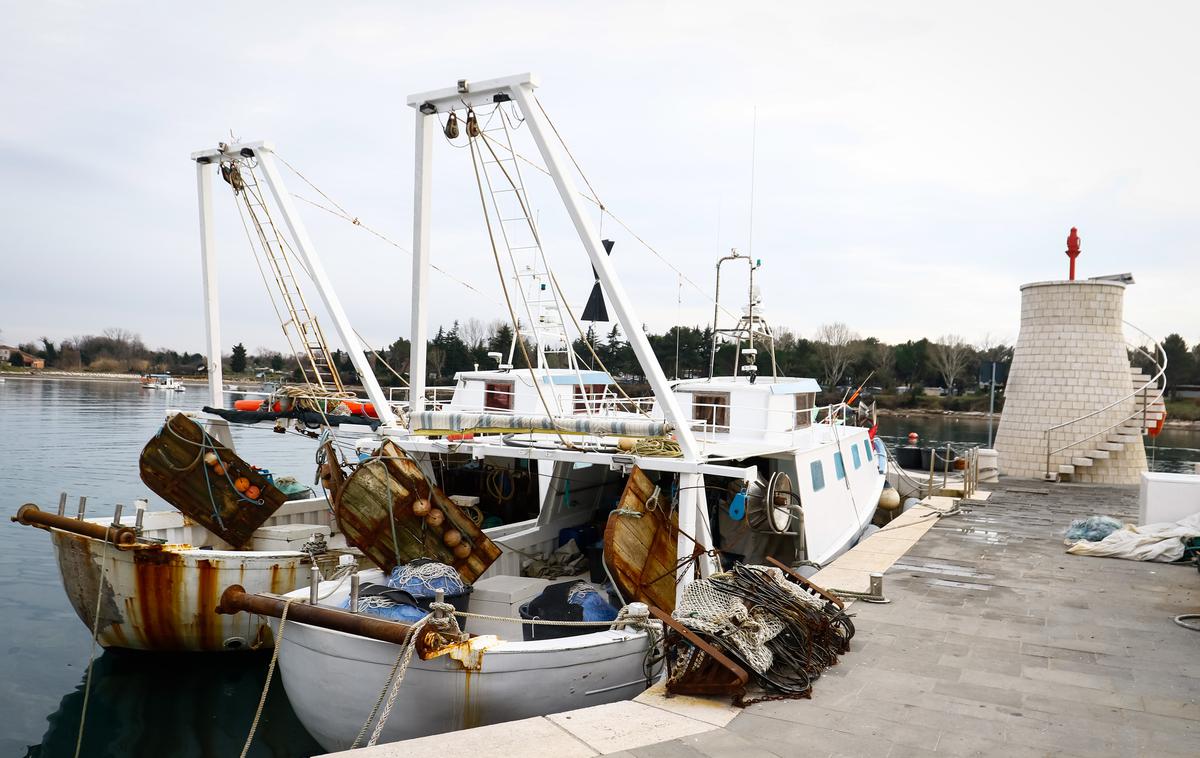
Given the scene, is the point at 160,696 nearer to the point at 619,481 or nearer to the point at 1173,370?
the point at 619,481

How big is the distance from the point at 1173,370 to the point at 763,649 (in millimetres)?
80249

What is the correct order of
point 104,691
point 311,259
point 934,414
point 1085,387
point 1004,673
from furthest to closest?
point 934,414 < point 1085,387 < point 311,259 < point 104,691 < point 1004,673

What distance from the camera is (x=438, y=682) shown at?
6.60 m

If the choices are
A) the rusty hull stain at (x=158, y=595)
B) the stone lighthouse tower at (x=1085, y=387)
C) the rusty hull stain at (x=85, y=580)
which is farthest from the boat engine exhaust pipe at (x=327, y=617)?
the stone lighthouse tower at (x=1085, y=387)

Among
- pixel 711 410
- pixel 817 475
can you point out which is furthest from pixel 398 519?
pixel 817 475

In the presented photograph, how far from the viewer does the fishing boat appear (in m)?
6.71

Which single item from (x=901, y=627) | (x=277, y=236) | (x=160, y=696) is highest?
(x=277, y=236)

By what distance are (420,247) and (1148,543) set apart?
11952mm

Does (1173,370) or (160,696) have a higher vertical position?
(1173,370)

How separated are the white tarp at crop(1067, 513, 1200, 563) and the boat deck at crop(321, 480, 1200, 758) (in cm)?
100

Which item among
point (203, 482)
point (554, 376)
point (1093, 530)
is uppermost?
point (554, 376)

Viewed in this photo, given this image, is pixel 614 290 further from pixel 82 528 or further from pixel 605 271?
pixel 82 528

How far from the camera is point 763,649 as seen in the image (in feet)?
21.6

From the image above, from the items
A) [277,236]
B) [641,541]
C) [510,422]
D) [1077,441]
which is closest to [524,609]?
[641,541]
